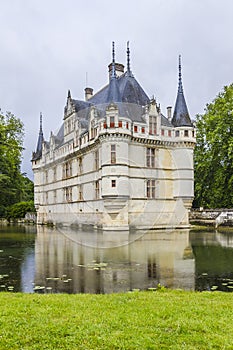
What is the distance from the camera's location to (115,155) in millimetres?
25266

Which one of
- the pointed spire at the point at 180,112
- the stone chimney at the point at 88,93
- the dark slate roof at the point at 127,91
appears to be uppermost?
the stone chimney at the point at 88,93

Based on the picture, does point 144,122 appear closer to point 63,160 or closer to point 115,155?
point 115,155

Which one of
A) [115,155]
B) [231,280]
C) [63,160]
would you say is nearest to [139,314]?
[231,280]

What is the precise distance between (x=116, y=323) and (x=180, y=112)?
25.9 meters

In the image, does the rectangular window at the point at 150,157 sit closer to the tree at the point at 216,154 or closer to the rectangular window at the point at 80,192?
the tree at the point at 216,154

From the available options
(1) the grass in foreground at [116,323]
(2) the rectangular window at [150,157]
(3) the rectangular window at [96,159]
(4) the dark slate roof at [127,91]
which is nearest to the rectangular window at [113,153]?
(3) the rectangular window at [96,159]

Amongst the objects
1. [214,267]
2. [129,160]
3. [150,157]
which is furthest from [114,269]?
[150,157]

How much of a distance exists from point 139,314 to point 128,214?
69.6 ft

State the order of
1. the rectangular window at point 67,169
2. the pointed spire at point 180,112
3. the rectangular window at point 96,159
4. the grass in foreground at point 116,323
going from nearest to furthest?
the grass in foreground at point 116,323 < the rectangular window at point 96,159 < the pointed spire at point 180,112 < the rectangular window at point 67,169

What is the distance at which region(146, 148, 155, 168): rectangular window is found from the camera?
91.1 feet

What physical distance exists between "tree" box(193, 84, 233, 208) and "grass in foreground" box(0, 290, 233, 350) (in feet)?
81.7

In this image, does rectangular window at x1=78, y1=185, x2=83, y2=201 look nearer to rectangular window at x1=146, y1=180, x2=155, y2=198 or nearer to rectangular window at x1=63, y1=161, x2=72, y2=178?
rectangular window at x1=63, y1=161, x2=72, y2=178

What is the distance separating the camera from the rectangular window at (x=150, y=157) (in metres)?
27.8

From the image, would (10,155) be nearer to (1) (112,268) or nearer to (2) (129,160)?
(2) (129,160)
